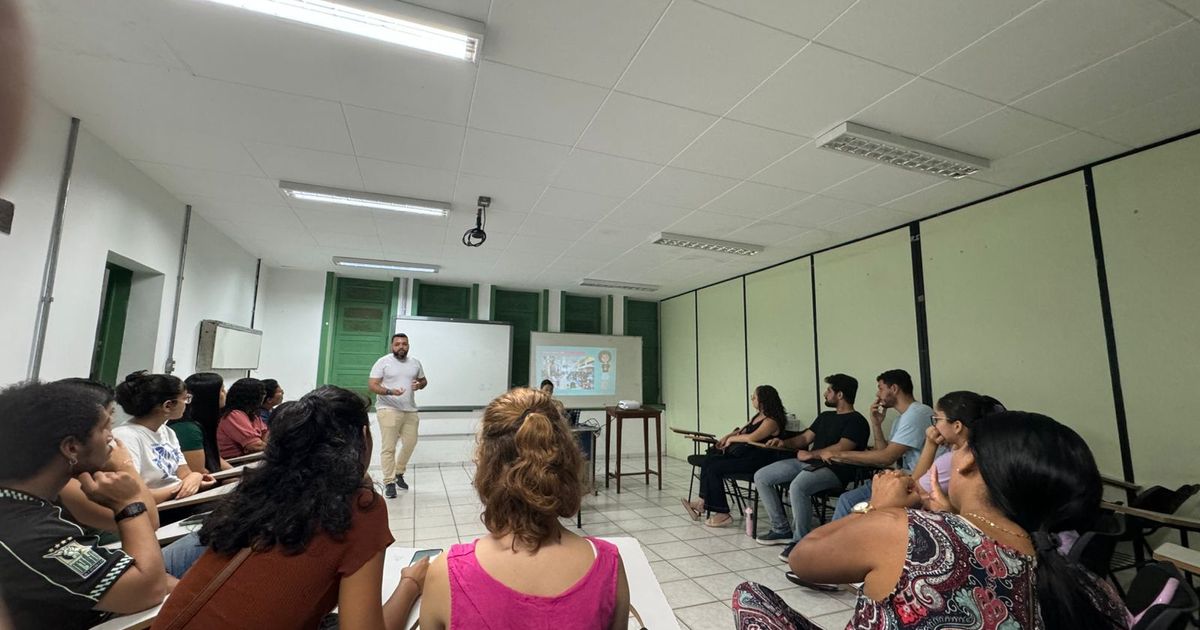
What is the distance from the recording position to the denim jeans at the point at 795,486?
3514mm

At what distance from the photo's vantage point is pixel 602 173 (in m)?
3.18

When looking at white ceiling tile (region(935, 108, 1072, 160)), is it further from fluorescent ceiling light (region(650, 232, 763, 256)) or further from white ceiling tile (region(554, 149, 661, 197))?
fluorescent ceiling light (region(650, 232, 763, 256))

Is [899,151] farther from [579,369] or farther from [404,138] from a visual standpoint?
[579,369]

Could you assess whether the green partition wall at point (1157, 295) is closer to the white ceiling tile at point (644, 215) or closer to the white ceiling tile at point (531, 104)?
the white ceiling tile at point (644, 215)

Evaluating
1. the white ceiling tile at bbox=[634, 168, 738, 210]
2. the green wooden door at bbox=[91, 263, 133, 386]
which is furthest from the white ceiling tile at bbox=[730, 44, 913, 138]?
the green wooden door at bbox=[91, 263, 133, 386]

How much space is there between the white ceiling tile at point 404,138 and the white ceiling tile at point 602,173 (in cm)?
71

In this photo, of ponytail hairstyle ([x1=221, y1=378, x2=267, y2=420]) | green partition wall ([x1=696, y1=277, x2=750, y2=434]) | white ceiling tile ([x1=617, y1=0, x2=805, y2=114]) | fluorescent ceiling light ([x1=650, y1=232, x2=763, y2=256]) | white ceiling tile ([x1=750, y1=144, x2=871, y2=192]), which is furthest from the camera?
green partition wall ([x1=696, y1=277, x2=750, y2=434])

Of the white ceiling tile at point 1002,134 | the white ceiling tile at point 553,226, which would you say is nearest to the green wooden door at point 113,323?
the white ceiling tile at point 553,226

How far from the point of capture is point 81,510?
1.35 meters

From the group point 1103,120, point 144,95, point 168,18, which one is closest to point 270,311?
point 144,95

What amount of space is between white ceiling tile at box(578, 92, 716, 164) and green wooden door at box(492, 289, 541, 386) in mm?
4804

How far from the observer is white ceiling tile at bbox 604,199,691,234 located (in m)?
3.78

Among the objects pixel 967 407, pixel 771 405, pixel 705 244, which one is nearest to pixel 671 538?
pixel 771 405

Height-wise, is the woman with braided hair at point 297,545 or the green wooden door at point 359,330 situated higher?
the green wooden door at point 359,330
